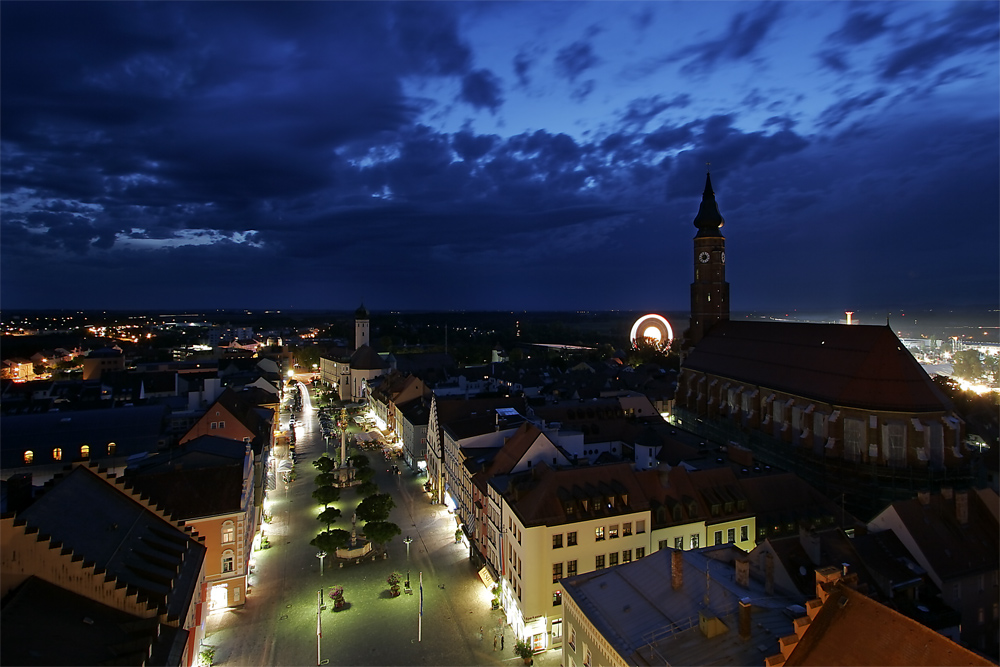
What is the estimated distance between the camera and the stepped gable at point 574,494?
30.6 metres

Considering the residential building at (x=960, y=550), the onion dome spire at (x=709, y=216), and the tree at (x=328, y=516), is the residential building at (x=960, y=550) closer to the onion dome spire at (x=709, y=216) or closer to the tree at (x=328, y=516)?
the tree at (x=328, y=516)

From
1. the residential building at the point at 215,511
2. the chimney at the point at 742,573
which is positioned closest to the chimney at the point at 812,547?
the chimney at the point at 742,573

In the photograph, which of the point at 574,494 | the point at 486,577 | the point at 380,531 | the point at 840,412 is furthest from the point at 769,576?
the point at 840,412

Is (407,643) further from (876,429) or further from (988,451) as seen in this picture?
(988,451)

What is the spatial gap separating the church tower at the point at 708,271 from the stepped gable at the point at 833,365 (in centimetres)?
1051

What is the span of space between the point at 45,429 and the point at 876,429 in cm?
7822

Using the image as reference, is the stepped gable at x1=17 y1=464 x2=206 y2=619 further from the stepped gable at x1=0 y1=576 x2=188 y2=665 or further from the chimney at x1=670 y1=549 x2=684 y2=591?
the chimney at x1=670 y1=549 x2=684 y2=591

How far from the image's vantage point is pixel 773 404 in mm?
62406

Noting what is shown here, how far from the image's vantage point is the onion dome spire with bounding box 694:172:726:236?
85.9 m

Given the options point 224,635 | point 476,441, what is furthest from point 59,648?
point 476,441

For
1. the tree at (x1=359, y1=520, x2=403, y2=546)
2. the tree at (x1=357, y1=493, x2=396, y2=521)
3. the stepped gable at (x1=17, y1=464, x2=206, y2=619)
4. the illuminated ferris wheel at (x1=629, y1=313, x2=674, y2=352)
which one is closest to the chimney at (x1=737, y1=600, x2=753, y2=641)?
the stepped gable at (x1=17, y1=464, x2=206, y2=619)

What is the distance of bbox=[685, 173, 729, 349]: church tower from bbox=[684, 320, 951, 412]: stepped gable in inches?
414

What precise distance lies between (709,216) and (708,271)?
28.9ft

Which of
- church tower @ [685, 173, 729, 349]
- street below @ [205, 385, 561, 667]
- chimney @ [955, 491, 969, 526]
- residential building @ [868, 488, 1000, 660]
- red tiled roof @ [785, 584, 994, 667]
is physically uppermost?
church tower @ [685, 173, 729, 349]
